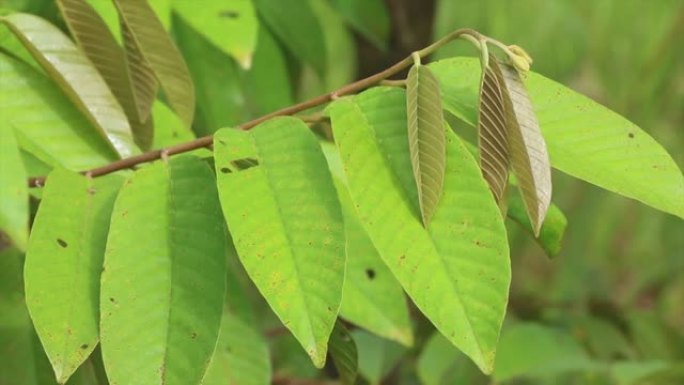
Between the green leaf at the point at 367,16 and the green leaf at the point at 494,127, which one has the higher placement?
the green leaf at the point at 494,127

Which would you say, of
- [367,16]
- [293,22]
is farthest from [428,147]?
[367,16]

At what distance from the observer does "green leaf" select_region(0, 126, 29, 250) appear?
50 cm

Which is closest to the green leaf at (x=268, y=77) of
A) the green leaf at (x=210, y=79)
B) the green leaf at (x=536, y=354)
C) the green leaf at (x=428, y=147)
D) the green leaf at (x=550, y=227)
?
the green leaf at (x=210, y=79)

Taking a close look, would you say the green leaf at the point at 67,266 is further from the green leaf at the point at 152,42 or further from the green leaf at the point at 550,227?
the green leaf at the point at 550,227

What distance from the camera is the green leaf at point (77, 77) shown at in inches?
28.2

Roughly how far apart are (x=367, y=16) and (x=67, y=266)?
74 cm

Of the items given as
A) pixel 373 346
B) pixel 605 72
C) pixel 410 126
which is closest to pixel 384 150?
pixel 410 126

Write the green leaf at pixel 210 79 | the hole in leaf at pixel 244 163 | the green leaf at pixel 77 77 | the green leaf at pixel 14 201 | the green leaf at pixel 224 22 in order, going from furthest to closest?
1. the green leaf at pixel 210 79
2. the green leaf at pixel 224 22
3. the green leaf at pixel 77 77
4. the hole in leaf at pixel 244 163
5. the green leaf at pixel 14 201

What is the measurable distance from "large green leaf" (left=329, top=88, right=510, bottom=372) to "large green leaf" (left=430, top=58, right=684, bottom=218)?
0.05m

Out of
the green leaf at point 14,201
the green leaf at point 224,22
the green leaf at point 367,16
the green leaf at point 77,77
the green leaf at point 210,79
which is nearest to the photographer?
the green leaf at point 14,201

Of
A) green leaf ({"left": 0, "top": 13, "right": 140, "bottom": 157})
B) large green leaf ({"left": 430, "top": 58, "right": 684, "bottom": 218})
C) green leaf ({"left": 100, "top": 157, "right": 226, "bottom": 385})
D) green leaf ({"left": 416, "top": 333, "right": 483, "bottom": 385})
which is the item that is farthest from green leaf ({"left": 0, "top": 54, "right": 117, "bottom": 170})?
green leaf ({"left": 416, "top": 333, "right": 483, "bottom": 385})

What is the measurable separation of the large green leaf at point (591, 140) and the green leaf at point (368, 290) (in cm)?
19

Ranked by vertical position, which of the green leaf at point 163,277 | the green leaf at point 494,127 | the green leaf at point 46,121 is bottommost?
the green leaf at point 46,121

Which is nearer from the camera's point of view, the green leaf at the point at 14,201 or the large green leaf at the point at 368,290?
the green leaf at the point at 14,201
